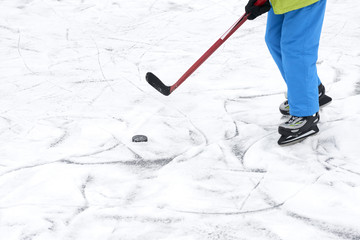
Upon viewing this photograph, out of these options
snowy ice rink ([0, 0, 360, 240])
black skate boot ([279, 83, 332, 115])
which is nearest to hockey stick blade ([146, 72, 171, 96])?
snowy ice rink ([0, 0, 360, 240])

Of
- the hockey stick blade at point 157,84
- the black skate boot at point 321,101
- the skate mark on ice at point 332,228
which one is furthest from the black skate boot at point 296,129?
the hockey stick blade at point 157,84

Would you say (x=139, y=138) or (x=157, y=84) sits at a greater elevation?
(x=157, y=84)

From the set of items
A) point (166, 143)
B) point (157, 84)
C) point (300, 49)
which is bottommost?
point (166, 143)

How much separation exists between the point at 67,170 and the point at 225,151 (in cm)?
77

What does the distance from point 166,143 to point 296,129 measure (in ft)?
2.18

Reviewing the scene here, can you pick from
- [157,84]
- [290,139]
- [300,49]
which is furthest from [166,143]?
[300,49]

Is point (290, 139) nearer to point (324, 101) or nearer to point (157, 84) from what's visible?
point (324, 101)

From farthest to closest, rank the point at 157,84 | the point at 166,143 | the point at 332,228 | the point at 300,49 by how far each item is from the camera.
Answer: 1. the point at 157,84
2. the point at 166,143
3. the point at 300,49
4. the point at 332,228

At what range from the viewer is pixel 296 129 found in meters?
2.39

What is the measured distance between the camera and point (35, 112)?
9.57 ft

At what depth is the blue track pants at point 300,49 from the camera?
7.36 feet

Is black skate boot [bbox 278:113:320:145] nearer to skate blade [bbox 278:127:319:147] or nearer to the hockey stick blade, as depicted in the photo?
skate blade [bbox 278:127:319:147]

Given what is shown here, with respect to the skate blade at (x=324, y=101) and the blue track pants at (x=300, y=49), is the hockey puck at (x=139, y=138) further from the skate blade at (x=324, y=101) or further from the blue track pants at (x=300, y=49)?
the skate blade at (x=324, y=101)

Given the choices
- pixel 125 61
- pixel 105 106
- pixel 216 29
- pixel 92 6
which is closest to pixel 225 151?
pixel 105 106
